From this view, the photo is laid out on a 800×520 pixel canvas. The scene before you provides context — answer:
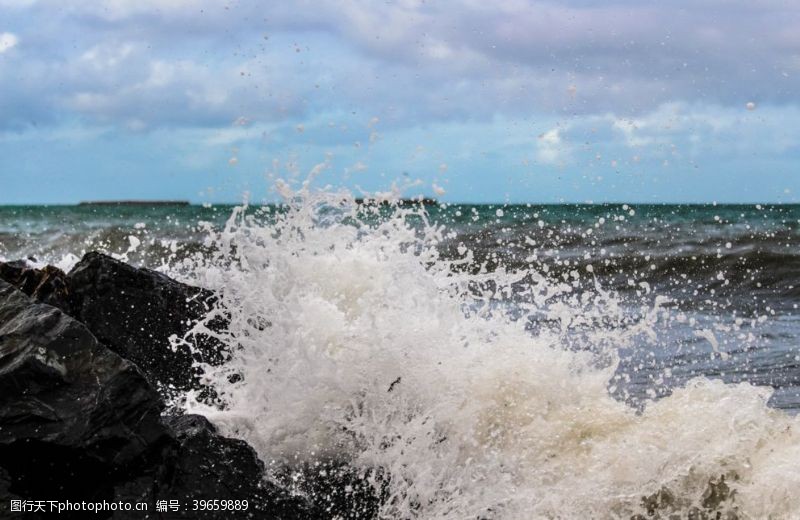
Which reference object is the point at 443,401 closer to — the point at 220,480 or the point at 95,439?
the point at 220,480

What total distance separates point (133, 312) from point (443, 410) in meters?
1.88

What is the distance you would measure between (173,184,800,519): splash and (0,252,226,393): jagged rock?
0.67ft

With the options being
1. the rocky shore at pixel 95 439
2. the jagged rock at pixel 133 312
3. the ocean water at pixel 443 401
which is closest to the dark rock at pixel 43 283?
the jagged rock at pixel 133 312

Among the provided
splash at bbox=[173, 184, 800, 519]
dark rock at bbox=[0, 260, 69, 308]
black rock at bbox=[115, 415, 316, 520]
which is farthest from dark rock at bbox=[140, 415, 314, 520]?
dark rock at bbox=[0, 260, 69, 308]

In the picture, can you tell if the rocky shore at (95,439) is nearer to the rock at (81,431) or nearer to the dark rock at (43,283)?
the rock at (81,431)

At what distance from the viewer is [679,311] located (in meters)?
9.41

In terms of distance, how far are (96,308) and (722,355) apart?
4478mm

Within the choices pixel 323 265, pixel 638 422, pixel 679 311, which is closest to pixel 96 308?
pixel 323 265

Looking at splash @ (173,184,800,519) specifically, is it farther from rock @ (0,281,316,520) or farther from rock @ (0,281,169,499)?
rock @ (0,281,169,499)

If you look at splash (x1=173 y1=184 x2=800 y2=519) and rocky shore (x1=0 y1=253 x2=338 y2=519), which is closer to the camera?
rocky shore (x1=0 y1=253 x2=338 y2=519)

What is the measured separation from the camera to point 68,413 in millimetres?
3258

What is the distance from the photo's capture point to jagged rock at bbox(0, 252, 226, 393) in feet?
15.9

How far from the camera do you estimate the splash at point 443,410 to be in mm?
3766

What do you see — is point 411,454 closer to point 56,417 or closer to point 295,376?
point 295,376
